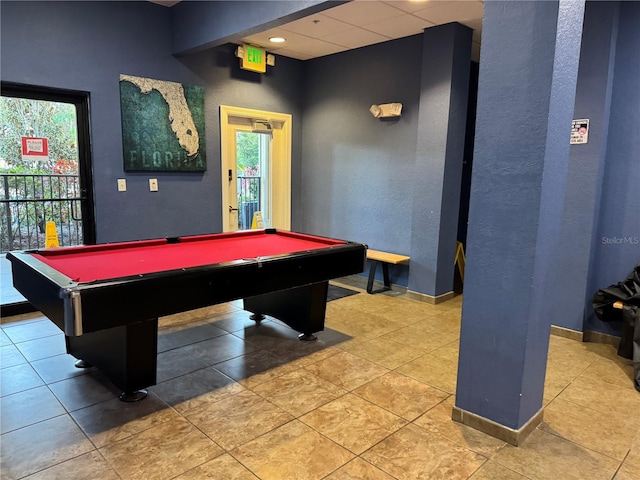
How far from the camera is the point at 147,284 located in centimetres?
218

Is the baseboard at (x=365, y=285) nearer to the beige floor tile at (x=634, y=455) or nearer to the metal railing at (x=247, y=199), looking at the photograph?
the metal railing at (x=247, y=199)

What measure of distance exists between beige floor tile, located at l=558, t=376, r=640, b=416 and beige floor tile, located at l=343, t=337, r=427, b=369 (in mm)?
1021

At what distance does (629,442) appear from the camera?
225cm

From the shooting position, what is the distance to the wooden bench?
15.6ft

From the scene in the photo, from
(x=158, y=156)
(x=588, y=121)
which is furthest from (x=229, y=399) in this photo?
(x=588, y=121)

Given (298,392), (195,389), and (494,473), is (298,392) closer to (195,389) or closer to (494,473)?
(195,389)

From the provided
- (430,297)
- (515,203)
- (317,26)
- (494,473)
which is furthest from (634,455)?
(317,26)

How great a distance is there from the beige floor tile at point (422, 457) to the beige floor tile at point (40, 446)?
143cm

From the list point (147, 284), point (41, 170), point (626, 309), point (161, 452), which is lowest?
point (161, 452)

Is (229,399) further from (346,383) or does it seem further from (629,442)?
(629,442)

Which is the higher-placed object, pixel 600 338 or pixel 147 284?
pixel 147 284

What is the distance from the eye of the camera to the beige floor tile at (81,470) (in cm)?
190

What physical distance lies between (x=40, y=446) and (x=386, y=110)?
14.0 feet

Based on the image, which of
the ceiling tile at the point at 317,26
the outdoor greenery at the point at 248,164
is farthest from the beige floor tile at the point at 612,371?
the outdoor greenery at the point at 248,164
